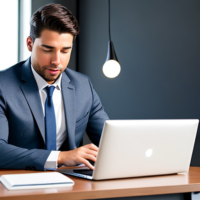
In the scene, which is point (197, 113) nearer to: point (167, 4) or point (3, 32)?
point (167, 4)

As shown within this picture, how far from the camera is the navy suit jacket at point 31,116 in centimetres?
150

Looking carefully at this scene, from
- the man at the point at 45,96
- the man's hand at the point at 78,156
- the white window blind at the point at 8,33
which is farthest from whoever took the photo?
the white window blind at the point at 8,33

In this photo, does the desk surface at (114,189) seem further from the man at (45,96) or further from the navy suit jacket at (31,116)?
the man at (45,96)

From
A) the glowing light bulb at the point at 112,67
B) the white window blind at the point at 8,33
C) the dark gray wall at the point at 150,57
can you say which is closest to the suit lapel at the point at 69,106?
the glowing light bulb at the point at 112,67

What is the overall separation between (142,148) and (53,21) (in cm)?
99

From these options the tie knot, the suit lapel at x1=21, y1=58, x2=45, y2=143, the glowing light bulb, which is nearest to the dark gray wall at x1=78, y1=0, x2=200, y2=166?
the glowing light bulb

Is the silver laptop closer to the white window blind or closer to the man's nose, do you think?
the man's nose

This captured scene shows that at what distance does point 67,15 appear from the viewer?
1947mm

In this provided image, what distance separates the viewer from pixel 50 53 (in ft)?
6.08

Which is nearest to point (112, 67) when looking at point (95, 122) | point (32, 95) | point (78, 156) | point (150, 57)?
point (150, 57)

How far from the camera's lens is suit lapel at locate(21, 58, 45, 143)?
Result: 1.79 m

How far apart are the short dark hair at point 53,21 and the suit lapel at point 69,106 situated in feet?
1.14

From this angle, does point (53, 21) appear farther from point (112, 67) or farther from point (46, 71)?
point (112, 67)

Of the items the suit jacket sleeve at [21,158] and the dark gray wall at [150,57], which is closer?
the suit jacket sleeve at [21,158]
